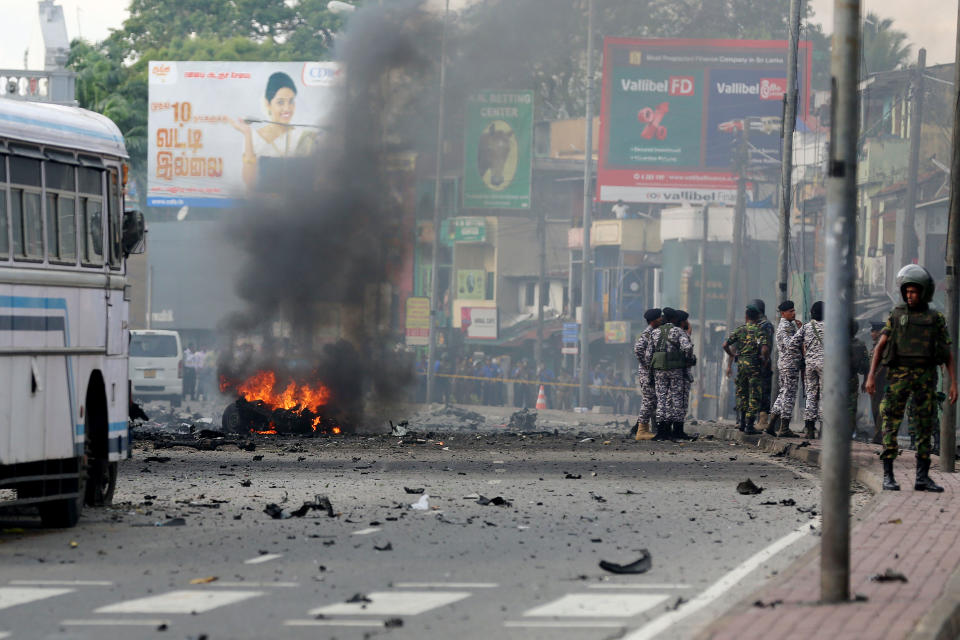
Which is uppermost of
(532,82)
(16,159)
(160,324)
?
(532,82)

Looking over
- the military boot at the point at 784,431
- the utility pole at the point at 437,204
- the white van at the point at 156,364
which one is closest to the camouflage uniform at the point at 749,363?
the military boot at the point at 784,431

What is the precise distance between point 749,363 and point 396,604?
51.0ft

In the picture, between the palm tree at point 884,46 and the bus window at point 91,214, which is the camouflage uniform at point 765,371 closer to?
the bus window at point 91,214

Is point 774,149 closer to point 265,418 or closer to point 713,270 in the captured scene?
point 713,270

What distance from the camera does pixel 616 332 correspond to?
5750 centimetres

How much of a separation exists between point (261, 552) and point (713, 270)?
46887 millimetres

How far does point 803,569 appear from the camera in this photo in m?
9.04

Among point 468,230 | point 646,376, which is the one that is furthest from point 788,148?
point 468,230

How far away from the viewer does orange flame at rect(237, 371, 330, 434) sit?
2919 cm

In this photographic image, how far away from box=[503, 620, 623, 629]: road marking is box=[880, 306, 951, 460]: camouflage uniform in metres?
6.55

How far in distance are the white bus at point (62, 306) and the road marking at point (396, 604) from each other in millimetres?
3703

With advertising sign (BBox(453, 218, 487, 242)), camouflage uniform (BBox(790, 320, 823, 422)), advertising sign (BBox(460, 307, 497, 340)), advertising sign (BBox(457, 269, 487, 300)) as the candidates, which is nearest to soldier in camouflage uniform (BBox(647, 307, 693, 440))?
camouflage uniform (BBox(790, 320, 823, 422))

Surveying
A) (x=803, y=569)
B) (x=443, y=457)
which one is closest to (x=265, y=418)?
(x=443, y=457)

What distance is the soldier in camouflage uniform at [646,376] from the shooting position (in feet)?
79.0
